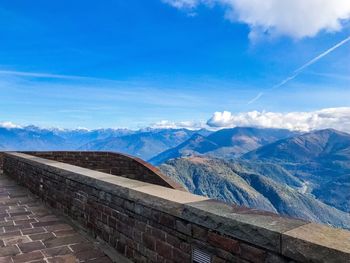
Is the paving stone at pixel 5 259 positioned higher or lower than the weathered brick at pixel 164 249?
lower

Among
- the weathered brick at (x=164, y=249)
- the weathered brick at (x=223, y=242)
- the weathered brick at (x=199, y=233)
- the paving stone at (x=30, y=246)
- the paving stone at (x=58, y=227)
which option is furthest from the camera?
the paving stone at (x=58, y=227)

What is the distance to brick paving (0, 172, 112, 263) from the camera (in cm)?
435

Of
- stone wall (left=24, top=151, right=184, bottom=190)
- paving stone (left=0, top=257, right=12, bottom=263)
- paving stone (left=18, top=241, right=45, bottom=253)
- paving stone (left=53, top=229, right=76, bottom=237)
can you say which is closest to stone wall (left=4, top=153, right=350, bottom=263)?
paving stone (left=53, top=229, right=76, bottom=237)

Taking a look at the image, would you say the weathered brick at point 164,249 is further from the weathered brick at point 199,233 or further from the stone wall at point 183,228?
the weathered brick at point 199,233

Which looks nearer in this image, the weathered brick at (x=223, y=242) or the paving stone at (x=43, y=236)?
the weathered brick at (x=223, y=242)

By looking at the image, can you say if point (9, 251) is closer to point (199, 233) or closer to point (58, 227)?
point (58, 227)

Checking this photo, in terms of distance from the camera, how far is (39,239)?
5.09 m

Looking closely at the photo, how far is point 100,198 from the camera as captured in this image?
4762 millimetres

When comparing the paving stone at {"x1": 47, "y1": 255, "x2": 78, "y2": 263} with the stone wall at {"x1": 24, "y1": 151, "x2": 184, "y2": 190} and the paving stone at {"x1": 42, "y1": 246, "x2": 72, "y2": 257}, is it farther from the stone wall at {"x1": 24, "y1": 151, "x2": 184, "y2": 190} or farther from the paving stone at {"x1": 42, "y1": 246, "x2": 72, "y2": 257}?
the stone wall at {"x1": 24, "y1": 151, "x2": 184, "y2": 190}

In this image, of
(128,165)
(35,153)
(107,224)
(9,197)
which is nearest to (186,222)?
(107,224)

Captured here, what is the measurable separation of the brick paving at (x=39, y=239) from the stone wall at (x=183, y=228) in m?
0.26

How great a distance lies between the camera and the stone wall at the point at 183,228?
7.24ft

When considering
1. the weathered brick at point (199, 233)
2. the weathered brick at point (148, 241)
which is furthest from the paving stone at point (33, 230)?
the weathered brick at point (199, 233)

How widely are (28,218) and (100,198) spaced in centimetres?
246
